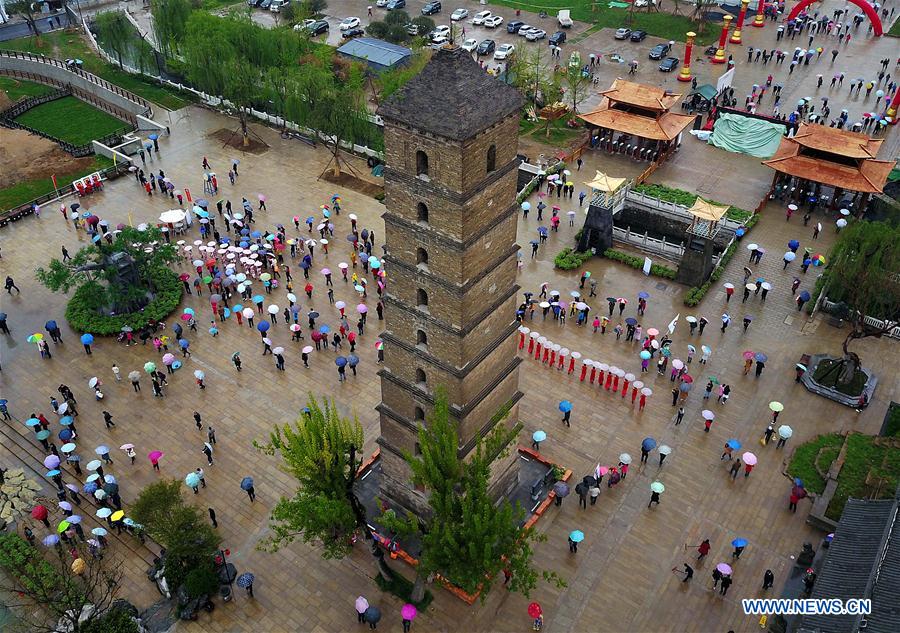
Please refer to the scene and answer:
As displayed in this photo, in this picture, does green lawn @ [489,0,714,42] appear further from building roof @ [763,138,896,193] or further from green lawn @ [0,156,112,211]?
green lawn @ [0,156,112,211]

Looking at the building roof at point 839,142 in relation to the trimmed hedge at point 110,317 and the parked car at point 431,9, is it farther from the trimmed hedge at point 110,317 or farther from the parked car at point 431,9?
the parked car at point 431,9

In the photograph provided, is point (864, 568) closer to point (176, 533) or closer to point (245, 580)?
point (245, 580)

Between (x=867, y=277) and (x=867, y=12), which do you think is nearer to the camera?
(x=867, y=277)

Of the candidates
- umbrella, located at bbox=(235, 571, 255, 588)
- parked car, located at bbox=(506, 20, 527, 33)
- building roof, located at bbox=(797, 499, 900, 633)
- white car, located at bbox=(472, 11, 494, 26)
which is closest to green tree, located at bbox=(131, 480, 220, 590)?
umbrella, located at bbox=(235, 571, 255, 588)

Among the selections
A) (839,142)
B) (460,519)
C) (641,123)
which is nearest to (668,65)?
(641,123)

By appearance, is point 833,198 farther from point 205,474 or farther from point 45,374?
point 45,374
